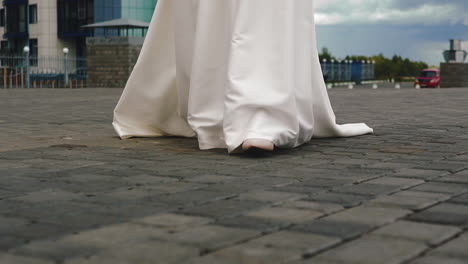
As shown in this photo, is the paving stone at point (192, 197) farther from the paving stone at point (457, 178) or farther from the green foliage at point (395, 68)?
the green foliage at point (395, 68)

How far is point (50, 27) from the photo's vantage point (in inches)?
1854

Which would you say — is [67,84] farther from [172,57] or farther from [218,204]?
[218,204]

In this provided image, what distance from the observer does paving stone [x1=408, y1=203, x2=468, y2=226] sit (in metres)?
2.55

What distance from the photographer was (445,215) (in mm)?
2656

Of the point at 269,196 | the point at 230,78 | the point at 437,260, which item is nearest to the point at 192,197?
the point at 269,196

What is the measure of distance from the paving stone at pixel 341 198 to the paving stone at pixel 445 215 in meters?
0.29

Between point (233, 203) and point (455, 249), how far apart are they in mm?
995

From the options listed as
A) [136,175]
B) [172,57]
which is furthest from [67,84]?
[136,175]

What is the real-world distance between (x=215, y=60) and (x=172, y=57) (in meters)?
0.85

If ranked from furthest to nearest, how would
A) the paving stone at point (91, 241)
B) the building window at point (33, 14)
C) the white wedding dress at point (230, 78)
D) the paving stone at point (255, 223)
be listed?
1. the building window at point (33, 14)
2. the white wedding dress at point (230, 78)
3. the paving stone at point (255, 223)
4. the paving stone at point (91, 241)

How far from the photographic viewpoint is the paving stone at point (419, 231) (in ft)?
7.52

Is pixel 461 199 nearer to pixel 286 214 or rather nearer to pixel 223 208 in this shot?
pixel 286 214

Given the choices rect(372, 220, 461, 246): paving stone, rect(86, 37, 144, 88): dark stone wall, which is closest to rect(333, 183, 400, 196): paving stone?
rect(372, 220, 461, 246): paving stone

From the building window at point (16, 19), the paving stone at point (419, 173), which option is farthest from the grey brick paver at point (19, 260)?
the building window at point (16, 19)
